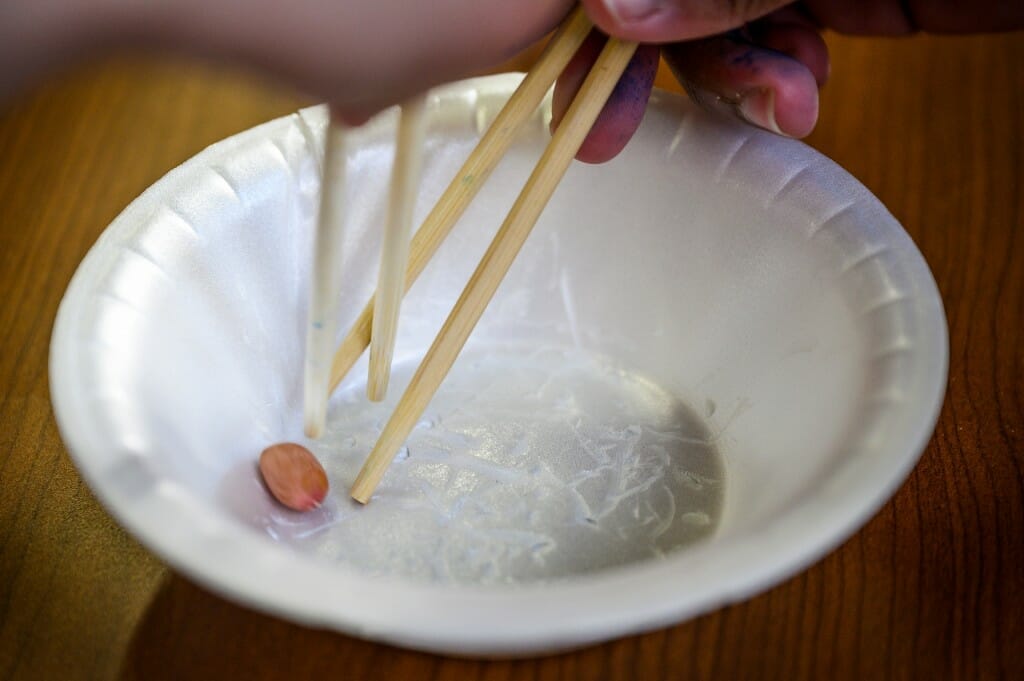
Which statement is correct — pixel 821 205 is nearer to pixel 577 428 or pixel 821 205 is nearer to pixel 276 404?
pixel 577 428

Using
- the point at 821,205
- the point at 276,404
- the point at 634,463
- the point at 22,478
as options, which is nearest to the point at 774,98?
the point at 821,205

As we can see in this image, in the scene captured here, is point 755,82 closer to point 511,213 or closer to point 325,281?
point 511,213

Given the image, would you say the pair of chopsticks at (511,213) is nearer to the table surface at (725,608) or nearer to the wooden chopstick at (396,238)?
the wooden chopstick at (396,238)

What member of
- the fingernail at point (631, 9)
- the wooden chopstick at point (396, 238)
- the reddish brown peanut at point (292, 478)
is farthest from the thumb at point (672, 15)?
the reddish brown peanut at point (292, 478)

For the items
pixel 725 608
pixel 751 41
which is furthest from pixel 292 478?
pixel 751 41

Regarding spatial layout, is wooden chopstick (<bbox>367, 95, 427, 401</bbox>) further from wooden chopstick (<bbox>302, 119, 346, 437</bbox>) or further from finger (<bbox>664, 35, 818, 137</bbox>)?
finger (<bbox>664, 35, 818, 137</bbox>)
